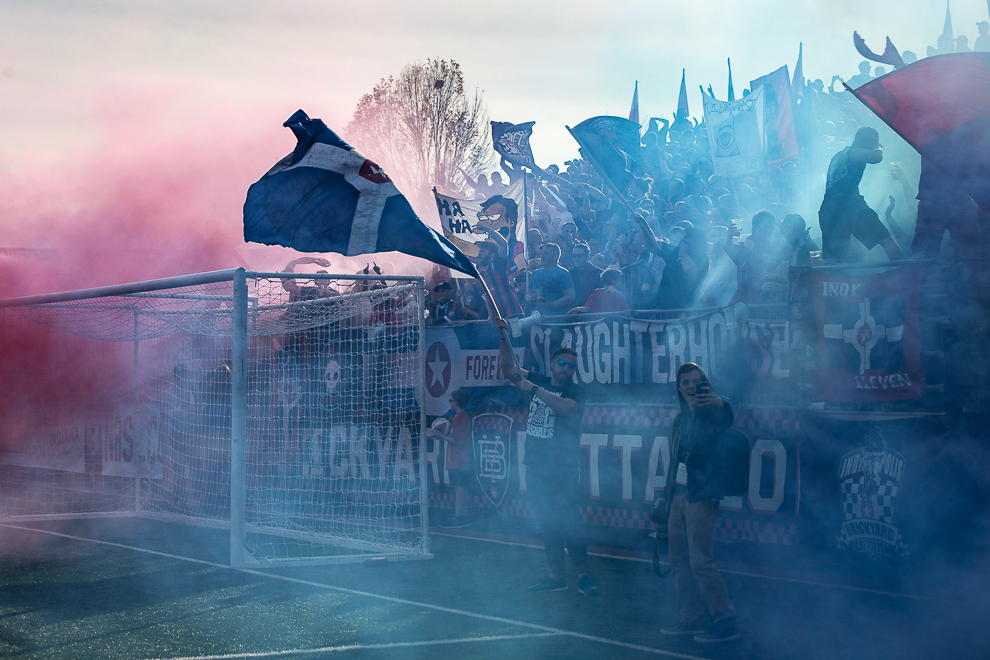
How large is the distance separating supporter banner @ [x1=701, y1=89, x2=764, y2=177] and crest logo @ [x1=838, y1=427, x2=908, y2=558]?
690 cm

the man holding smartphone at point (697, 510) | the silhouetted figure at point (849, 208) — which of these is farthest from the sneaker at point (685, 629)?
the silhouetted figure at point (849, 208)

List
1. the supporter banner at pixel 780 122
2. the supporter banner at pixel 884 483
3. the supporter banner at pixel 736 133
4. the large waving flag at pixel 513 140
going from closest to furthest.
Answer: the supporter banner at pixel 884 483 < the supporter banner at pixel 736 133 < the supporter banner at pixel 780 122 < the large waving flag at pixel 513 140

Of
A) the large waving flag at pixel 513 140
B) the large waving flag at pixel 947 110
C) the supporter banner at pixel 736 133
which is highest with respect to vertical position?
the large waving flag at pixel 513 140

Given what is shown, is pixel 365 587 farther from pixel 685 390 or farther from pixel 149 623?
pixel 685 390

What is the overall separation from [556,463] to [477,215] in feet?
21.7

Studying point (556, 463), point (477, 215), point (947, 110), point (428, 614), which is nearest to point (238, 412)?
point (428, 614)

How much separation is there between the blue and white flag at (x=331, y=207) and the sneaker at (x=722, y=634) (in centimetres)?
302

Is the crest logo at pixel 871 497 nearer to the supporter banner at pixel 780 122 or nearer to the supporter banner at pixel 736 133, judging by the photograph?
the supporter banner at pixel 736 133

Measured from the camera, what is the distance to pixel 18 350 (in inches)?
648

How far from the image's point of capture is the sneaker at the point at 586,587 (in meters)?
6.97

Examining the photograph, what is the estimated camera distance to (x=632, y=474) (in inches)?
341

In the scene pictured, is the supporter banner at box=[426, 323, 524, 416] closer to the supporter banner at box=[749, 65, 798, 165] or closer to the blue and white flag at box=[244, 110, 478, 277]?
the blue and white flag at box=[244, 110, 478, 277]

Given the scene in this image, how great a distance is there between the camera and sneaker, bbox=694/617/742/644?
5672mm

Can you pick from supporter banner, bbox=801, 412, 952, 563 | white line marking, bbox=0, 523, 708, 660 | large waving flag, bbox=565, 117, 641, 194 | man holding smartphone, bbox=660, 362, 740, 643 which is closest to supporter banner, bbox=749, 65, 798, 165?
large waving flag, bbox=565, 117, 641, 194
